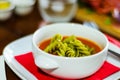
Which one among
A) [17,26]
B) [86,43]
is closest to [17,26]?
[17,26]

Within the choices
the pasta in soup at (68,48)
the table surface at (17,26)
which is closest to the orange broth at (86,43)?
the pasta in soup at (68,48)

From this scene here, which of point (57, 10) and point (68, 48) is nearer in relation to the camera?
point (68, 48)

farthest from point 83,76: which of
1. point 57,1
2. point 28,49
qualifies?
point 57,1

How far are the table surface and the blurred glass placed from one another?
0.09 feet

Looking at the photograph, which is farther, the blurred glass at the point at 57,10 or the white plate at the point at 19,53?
the blurred glass at the point at 57,10

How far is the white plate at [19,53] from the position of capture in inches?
19.5

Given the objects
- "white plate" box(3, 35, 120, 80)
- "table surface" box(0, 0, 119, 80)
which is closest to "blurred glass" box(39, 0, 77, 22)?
"table surface" box(0, 0, 119, 80)

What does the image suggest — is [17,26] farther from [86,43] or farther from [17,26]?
[86,43]

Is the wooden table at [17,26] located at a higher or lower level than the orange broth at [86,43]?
lower

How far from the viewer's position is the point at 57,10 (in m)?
0.76

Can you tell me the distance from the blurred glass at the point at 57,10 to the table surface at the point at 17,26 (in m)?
0.03

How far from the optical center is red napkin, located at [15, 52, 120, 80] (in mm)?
492

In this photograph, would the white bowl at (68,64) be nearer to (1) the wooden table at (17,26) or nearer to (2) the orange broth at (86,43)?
(2) the orange broth at (86,43)

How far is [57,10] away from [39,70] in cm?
30
